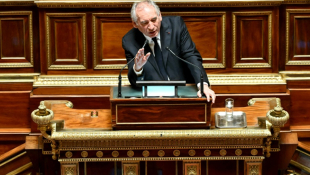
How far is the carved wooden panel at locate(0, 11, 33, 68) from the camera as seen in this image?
5410 millimetres

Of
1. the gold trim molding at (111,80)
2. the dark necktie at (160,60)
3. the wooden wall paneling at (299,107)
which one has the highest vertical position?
the dark necktie at (160,60)

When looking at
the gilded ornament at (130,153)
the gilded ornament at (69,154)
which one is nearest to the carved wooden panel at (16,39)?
the gilded ornament at (69,154)

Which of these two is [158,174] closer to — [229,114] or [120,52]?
[229,114]

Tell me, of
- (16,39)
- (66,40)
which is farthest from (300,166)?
(16,39)

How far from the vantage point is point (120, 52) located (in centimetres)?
545

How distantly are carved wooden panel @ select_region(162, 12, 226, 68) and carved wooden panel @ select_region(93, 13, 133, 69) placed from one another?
0.44 m

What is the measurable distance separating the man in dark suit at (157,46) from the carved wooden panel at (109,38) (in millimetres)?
1265

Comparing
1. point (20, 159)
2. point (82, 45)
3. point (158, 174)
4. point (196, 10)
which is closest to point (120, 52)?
point (82, 45)

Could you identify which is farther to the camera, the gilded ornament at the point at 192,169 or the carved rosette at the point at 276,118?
the gilded ornament at the point at 192,169

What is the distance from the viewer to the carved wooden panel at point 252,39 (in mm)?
5414

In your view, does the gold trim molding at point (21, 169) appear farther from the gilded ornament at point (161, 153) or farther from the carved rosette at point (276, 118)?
the carved rosette at point (276, 118)

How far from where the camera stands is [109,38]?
5.43m

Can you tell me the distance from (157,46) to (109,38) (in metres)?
1.49

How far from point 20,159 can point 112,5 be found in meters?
1.59
